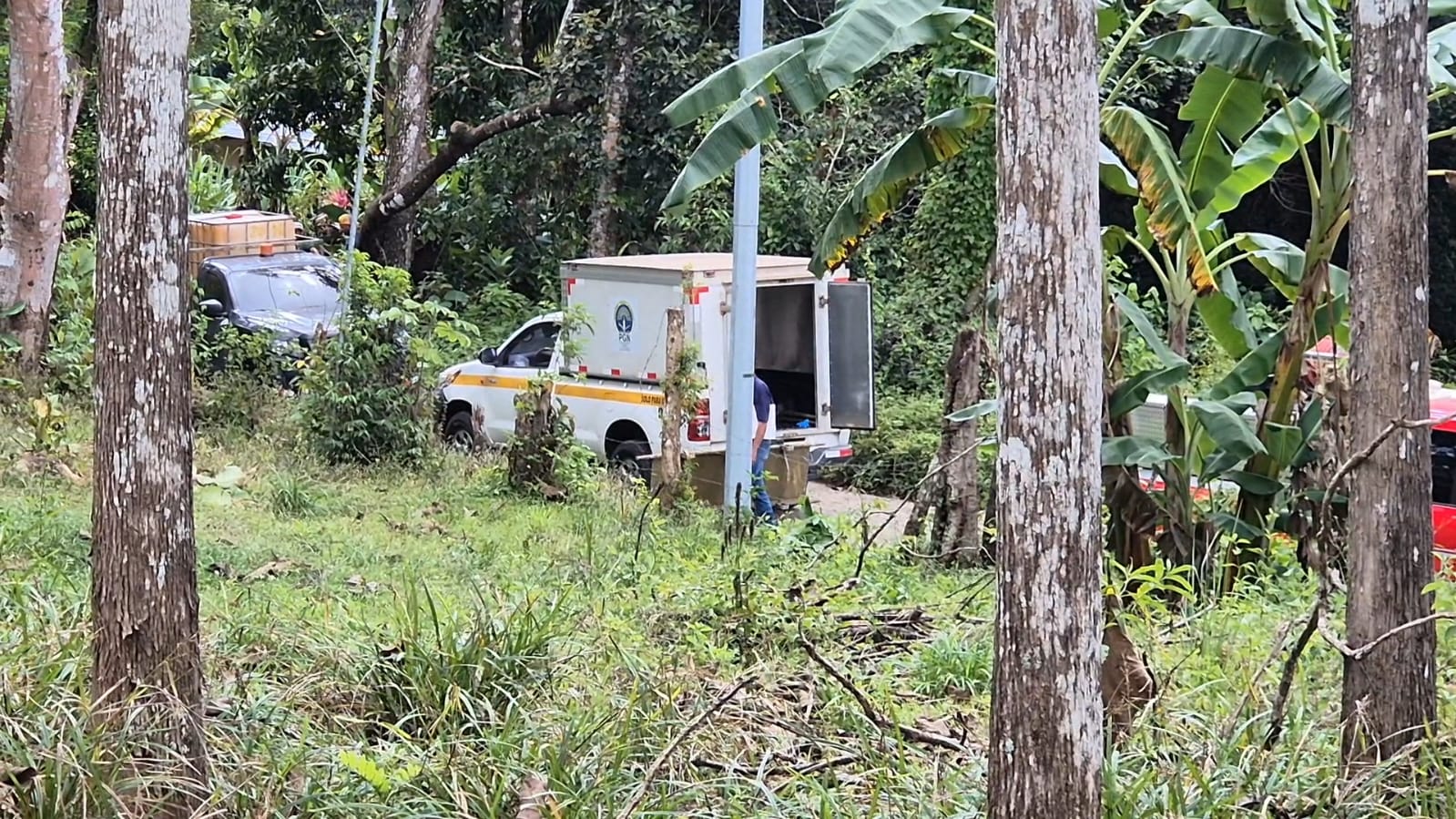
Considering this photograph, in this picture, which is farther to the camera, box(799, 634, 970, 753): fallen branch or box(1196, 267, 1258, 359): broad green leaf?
box(1196, 267, 1258, 359): broad green leaf

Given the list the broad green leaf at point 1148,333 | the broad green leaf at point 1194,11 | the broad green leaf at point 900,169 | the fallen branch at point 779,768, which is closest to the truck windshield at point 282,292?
the broad green leaf at point 900,169

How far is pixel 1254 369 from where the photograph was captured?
8.82m

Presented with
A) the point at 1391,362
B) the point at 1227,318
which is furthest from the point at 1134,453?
the point at 1391,362

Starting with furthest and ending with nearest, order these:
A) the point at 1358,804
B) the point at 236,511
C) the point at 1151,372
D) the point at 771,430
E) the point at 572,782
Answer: the point at 771,430 < the point at 236,511 < the point at 1151,372 < the point at 572,782 < the point at 1358,804

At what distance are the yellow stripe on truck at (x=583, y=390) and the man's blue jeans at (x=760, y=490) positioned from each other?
3.18 ft

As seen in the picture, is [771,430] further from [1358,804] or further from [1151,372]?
[1358,804]

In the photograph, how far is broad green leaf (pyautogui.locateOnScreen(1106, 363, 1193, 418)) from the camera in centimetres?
853

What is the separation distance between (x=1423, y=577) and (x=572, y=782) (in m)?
2.57

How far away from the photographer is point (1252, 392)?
9.12 m

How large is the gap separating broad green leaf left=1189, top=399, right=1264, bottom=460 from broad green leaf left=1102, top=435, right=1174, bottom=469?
0.88 feet

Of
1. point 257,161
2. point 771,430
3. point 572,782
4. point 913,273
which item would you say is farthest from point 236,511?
point 257,161

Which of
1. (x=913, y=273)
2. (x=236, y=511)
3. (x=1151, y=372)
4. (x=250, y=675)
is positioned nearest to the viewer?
(x=250, y=675)

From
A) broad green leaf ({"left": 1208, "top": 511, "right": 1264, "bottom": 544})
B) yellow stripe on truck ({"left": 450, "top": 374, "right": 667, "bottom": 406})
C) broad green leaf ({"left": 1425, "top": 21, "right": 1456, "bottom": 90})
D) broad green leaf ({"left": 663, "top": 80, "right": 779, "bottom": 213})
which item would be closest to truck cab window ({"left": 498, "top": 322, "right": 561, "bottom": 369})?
yellow stripe on truck ({"left": 450, "top": 374, "right": 667, "bottom": 406})

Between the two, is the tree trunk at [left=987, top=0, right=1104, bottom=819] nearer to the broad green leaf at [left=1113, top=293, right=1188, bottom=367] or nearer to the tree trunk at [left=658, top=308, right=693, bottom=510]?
the broad green leaf at [left=1113, top=293, right=1188, bottom=367]
